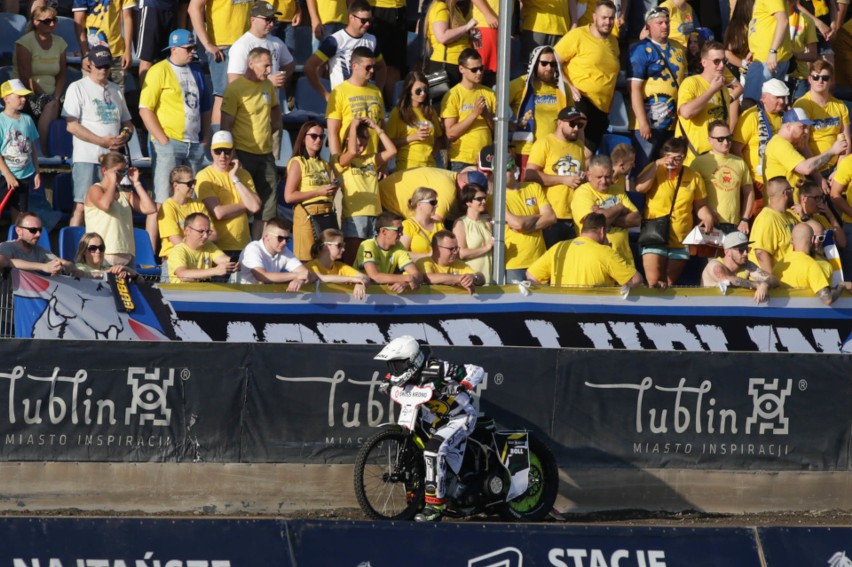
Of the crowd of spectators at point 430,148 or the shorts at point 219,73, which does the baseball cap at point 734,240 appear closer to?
the crowd of spectators at point 430,148

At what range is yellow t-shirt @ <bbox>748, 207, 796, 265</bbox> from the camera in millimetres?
13594

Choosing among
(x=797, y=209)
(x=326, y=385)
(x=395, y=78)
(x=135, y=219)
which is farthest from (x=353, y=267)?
(x=797, y=209)

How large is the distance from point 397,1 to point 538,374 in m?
5.26

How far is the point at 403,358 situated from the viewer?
430 inches

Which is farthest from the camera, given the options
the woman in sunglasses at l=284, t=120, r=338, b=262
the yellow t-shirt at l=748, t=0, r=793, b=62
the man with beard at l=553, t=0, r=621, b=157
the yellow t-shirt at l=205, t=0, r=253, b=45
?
the yellow t-shirt at l=748, t=0, r=793, b=62

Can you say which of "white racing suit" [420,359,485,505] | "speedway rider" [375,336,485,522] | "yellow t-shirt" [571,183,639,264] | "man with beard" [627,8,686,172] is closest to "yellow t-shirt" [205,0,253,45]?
"yellow t-shirt" [571,183,639,264]

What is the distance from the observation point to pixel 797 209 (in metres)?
14.2

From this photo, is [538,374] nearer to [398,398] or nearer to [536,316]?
[536,316]

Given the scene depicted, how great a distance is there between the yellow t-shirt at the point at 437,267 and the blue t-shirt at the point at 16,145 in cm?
382

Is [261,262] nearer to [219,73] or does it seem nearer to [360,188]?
[360,188]

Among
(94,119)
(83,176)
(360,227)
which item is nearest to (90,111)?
(94,119)

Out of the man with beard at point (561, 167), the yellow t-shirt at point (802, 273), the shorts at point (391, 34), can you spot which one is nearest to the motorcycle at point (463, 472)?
the man with beard at point (561, 167)

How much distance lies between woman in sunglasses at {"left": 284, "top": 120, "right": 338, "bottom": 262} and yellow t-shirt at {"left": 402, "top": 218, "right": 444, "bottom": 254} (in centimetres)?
78

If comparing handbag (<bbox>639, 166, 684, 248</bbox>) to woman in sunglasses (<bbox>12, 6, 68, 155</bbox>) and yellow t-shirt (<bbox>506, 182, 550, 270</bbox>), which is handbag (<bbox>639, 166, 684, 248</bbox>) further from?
woman in sunglasses (<bbox>12, 6, 68, 155</bbox>)
